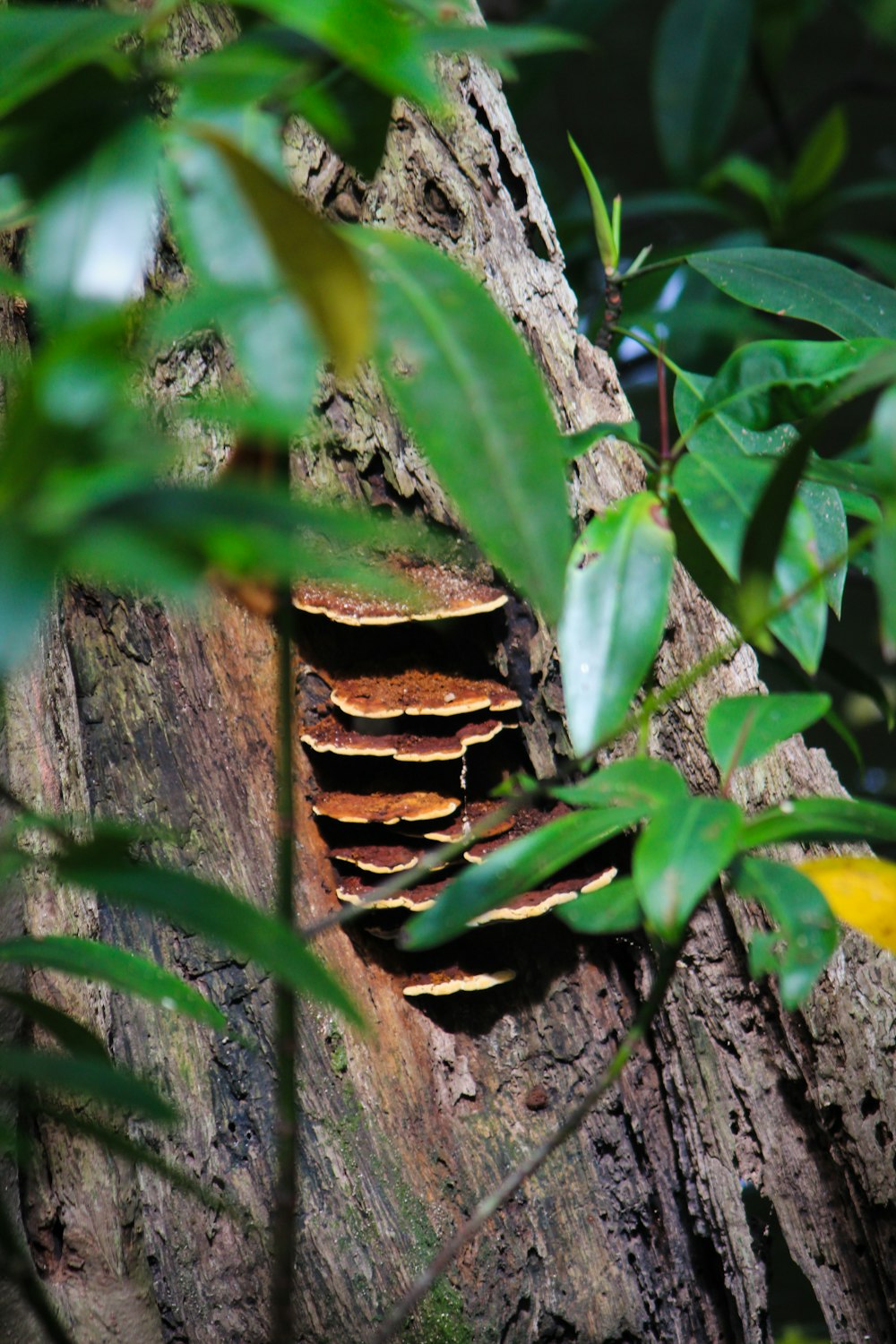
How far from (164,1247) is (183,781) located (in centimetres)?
53

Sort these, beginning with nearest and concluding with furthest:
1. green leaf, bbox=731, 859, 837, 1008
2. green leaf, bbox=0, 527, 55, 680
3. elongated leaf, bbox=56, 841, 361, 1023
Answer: green leaf, bbox=0, 527, 55, 680
elongated leaf, bbox=56, 841, 361, 1023
green leaf, bbox=731, 859, 837, 1008

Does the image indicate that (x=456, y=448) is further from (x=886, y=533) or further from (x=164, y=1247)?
(x=164, y=1247)

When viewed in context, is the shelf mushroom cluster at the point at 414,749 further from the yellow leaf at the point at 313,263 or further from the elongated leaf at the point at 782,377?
the yellow leaf at the point at 313,263

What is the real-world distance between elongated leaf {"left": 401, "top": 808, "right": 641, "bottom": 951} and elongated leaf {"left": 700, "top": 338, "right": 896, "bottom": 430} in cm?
31

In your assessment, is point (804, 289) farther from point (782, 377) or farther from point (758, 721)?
point (758, 721)

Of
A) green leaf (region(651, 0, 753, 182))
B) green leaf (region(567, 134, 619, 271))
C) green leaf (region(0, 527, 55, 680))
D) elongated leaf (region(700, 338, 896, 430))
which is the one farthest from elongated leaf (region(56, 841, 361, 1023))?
green leaf (region(651, 0, 753, 182))

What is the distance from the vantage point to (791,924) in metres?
Result: 0.58

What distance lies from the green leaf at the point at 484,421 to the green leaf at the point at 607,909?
0.33 m

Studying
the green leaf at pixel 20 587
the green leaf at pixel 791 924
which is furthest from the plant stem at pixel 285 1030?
the green leaf at pixel 791 924

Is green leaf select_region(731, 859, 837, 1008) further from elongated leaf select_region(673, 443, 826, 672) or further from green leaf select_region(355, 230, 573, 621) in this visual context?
green leaf select_region(355, 230, 573, 621)

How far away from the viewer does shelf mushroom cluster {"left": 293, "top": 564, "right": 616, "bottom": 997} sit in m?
1.18

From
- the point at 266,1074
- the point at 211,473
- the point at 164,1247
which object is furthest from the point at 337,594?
the point at 164,1247

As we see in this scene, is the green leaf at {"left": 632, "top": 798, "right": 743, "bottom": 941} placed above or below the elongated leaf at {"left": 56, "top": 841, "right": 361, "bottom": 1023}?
above

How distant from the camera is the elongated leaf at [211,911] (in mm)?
411
